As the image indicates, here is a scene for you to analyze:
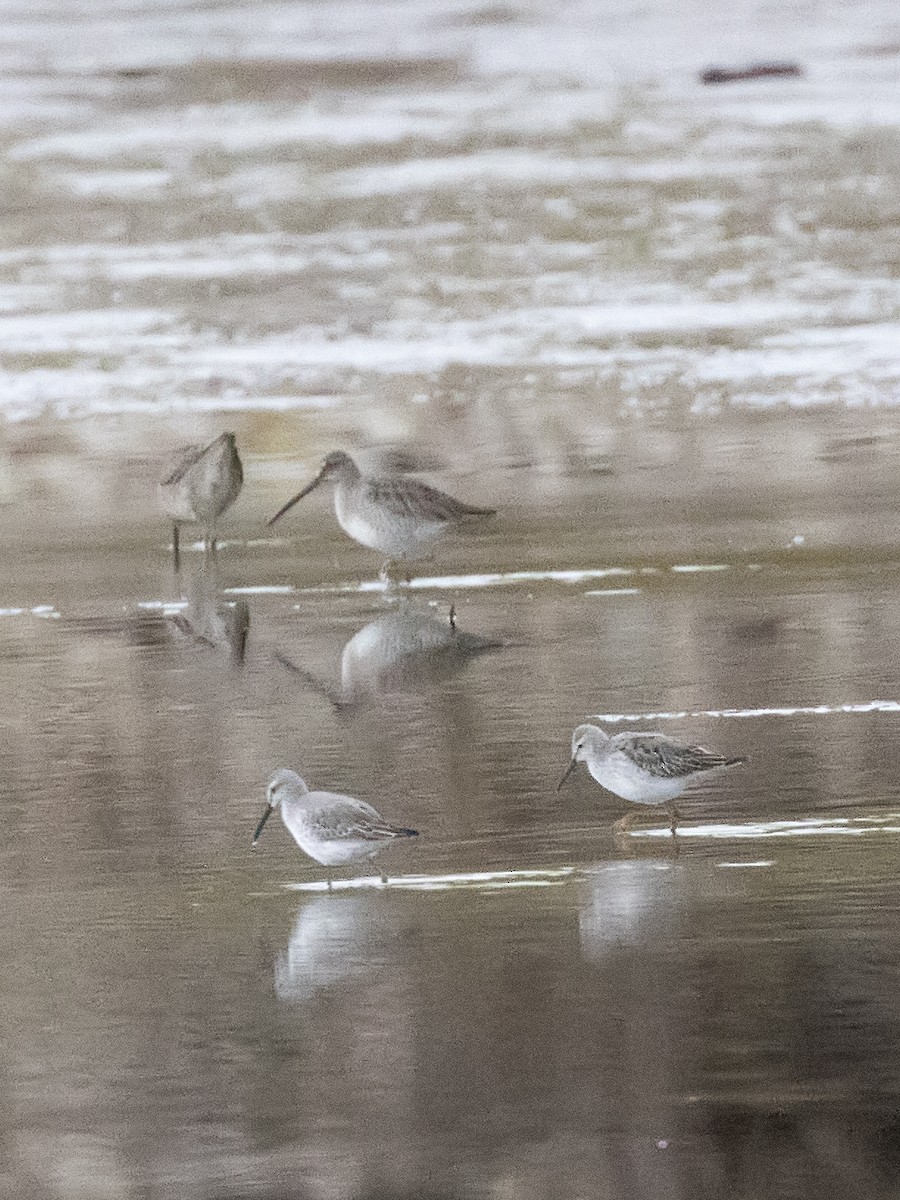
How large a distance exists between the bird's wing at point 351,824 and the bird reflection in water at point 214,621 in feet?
9.18

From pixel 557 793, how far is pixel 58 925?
1753 mm

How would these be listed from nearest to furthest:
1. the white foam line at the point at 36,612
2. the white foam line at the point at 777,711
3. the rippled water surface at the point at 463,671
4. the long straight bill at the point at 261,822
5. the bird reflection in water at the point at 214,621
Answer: the rippled water surface at the point at 463,671
the long straight bill at the point at 261,822
the white foam line at the point at 777,711
the bird reflection in water at the point at 214,621
the white foam line at the point at 36,612

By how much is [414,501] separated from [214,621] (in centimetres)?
125

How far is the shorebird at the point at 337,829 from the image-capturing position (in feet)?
23.3

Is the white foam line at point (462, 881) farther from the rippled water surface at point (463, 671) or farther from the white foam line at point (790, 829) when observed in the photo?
the white foam line at point (790, 829)

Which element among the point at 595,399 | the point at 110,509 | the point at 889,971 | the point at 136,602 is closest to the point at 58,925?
the point at 889,971

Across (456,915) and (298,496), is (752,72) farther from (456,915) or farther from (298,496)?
(456,915)

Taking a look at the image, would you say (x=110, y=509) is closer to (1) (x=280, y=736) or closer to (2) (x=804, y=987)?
(1) (x=280, y=736)

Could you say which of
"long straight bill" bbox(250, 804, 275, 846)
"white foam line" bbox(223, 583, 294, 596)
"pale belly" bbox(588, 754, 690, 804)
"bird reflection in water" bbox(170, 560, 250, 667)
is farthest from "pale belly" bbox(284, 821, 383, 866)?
"white foam line" bbox(223, 583, 294, 596)

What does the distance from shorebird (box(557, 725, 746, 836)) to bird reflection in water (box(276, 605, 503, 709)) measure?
1.54 meters

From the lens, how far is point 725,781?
318 inches

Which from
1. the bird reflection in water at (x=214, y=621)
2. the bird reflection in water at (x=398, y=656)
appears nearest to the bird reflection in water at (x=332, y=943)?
the bird reflection in water at (x=398, y=656)

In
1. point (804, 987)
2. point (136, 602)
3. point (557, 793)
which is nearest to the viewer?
point (804, 987)

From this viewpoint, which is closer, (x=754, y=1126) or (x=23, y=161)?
(x=754, y=1126)
